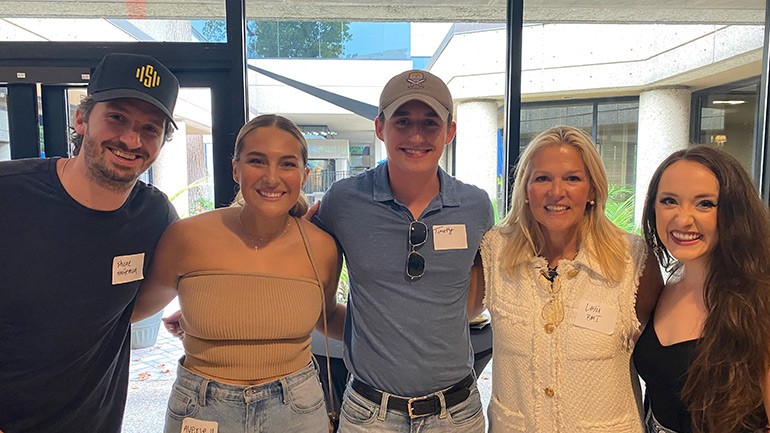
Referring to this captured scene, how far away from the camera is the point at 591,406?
145 centimetres

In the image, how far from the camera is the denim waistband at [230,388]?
1.36 m

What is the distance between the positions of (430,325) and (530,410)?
40 centimetres

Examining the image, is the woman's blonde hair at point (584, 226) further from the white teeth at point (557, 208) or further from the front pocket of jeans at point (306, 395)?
the front pocket of jeans at point (306, 395)

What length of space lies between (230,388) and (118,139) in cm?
81

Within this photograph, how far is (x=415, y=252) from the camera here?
5.11 feet

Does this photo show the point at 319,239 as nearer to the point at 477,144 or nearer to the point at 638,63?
the point at 477,144

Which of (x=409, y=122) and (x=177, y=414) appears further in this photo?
(x=409, y=122)

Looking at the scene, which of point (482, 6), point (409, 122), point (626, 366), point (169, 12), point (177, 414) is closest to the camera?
point (177, 414)

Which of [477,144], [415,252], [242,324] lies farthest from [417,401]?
[477,144]

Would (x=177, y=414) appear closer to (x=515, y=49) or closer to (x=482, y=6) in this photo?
(x=515, y=49)

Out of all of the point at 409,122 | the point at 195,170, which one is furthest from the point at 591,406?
the point at 195,170

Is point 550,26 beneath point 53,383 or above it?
above

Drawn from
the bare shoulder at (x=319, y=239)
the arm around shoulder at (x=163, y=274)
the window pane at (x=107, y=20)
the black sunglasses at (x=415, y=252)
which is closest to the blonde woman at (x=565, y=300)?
the black sunglasses at (x=415, y=252)

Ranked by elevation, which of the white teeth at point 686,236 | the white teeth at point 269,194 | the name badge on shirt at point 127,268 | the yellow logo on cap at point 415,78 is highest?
the yellow logo on cap at point 415,78
